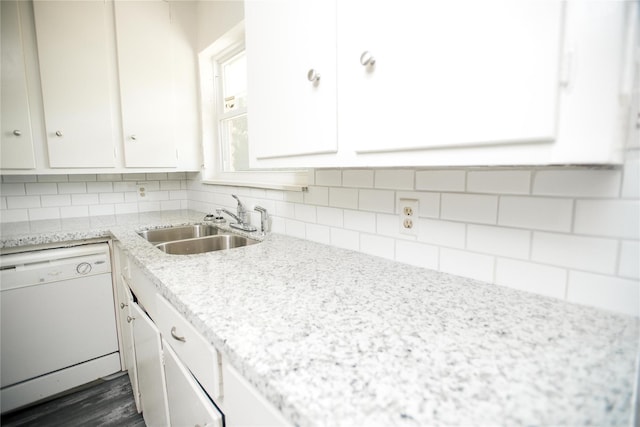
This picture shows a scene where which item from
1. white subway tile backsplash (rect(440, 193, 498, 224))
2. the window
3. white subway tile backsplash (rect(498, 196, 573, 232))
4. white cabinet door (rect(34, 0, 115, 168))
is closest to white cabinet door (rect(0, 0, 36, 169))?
white cabinet door (rect(34, 0, 115, 168))

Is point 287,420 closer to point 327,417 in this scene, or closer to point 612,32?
point 327,417

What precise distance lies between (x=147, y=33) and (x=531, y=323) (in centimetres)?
254

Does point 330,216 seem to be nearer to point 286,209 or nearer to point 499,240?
point 286,209

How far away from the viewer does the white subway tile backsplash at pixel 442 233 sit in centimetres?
91

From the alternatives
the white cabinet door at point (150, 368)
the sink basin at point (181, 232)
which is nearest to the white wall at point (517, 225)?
the white cabinet door at point (150, 368)

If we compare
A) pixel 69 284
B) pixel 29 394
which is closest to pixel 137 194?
pixel 69 284

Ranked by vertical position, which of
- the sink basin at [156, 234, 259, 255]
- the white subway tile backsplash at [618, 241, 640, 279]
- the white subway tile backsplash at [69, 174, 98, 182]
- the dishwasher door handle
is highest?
the white subway tile backsplash at [69, 174, 98, 182]

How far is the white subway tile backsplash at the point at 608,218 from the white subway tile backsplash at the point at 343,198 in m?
0.68

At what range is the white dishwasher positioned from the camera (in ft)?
5.17

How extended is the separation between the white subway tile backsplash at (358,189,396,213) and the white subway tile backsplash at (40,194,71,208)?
2.10m

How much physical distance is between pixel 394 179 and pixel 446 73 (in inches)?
19.2

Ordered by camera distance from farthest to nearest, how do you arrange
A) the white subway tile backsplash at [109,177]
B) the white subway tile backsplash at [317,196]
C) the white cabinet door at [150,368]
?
the white subway tile backsplash at [109,177], the white subway tile backsplash at [317,196], the white cabinet door at [150,368]

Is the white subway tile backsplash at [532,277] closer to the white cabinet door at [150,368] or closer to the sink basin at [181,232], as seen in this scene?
the white cabinet door at [150,368]

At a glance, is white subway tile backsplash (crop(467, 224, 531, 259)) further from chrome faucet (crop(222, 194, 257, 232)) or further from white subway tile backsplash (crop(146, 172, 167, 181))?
white subway tile backsplash (crop(146, 172, 167, 181))
